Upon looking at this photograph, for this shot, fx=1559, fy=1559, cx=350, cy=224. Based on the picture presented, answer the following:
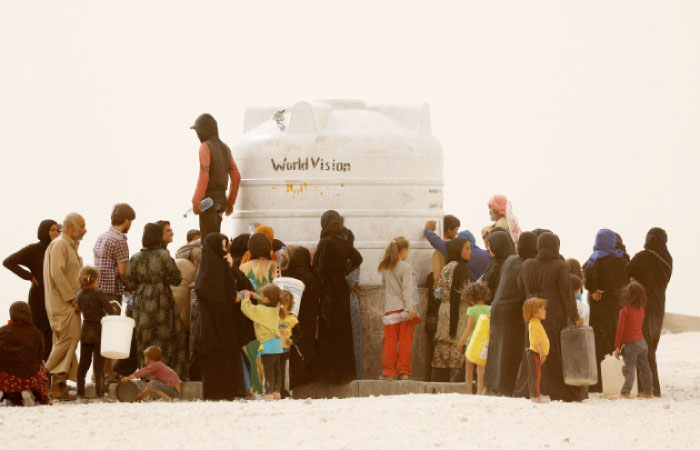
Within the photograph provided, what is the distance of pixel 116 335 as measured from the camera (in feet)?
46.2

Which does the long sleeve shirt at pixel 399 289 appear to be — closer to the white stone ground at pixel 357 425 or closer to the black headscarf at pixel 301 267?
the black headscarf at pixel 301 267

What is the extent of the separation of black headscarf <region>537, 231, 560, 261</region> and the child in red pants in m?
1.72

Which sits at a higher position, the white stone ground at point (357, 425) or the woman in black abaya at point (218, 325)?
the woman in black abaya at point (218, 325)

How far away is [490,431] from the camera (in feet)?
37.7

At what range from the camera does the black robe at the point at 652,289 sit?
15109 mm

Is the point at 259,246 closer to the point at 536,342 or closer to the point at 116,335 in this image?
the point at 116,335

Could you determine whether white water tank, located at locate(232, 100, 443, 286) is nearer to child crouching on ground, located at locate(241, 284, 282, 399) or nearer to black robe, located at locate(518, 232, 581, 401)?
child crouching on ground, located at locate(241, 284, 282, 399)

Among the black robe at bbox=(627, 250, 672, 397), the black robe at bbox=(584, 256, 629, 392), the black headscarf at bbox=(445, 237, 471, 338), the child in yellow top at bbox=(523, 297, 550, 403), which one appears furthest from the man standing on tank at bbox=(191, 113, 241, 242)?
the black robe at bbox=(627, 250, 672, 397)

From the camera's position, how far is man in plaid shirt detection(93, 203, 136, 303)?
1490cm

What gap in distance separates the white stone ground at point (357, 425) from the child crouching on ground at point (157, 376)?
3.27ft

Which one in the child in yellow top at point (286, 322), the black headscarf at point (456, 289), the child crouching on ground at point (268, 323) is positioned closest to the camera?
the child crouching on ground at point (268, 323)

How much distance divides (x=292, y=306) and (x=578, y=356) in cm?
265

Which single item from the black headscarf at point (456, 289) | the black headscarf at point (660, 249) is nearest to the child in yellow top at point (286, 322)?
the black headscarf at point (456, 289)

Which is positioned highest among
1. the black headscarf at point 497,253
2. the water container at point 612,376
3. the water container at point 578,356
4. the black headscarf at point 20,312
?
the black headscarf at point 497,253
